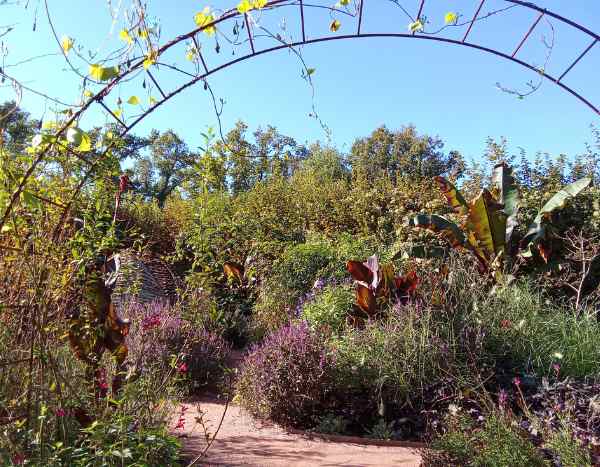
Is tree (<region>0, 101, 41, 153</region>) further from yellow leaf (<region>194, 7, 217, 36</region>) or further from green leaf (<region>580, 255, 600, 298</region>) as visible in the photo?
green leaf (<region>580, 255, 600, 298</region>)

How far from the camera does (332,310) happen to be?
6328 mm

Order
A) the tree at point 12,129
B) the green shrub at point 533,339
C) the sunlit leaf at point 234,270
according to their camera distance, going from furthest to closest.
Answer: the sunlit leaf at point 234,270 < the green shrub at point 533,339 < the tree at point 12,129

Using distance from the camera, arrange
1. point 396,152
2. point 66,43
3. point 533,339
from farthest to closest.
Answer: point 396,152, point 533,339, point 66,43

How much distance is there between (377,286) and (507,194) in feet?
11.9

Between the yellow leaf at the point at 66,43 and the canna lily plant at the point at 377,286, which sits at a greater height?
the yellow leaf at the point at 66,43

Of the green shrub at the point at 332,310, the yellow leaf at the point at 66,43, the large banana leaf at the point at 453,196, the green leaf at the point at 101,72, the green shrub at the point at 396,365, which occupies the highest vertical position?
the large banana leaf at the point at 453,196

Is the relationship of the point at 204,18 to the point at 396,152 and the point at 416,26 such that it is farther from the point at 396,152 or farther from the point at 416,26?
the point at 396,152

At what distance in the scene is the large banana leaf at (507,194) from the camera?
27.3 feet

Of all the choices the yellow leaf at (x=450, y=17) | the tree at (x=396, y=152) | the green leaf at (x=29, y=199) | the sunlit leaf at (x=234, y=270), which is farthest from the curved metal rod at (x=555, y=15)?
the tree at (x=396, y=152)

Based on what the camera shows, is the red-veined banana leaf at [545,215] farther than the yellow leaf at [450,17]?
Yes

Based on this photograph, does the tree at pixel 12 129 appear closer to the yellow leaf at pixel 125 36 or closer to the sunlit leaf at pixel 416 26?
→ the yellow leaf at pixel 125 36

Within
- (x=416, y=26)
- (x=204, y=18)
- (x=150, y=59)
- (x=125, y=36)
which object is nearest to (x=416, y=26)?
(x=416, y=26)

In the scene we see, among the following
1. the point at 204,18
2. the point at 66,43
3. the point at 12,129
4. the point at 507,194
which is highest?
the point at 12,129

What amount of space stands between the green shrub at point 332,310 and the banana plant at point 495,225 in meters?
2.29
